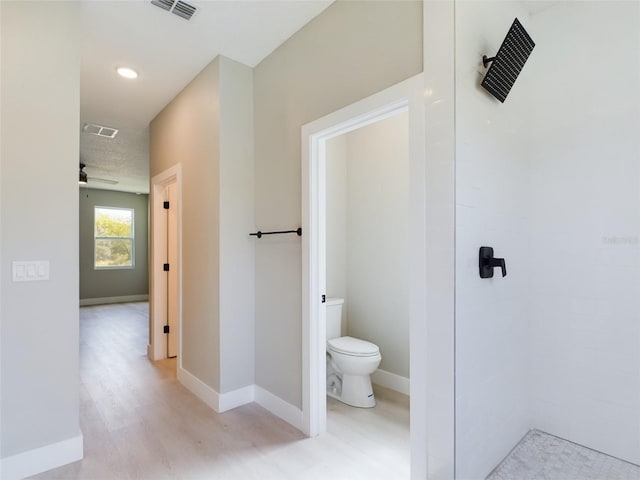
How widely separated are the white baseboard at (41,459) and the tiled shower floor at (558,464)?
2.15 m

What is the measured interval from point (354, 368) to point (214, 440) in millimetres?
1040

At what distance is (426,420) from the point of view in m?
1.50

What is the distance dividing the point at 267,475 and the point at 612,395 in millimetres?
1750

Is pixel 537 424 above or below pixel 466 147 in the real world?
below

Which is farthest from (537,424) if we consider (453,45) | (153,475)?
(153,475)

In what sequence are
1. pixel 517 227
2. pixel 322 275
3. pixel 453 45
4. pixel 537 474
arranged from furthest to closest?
pixel 322 275
pixel 517 227
pixel 537 474
pixel 453 45

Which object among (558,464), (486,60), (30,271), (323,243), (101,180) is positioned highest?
(101,180)

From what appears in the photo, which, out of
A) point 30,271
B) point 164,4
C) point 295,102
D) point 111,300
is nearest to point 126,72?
point 164,4

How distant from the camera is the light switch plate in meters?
1.76

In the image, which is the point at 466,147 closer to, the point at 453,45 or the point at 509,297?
the point at 453,45

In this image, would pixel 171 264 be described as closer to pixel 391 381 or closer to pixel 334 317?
pixel 334 317

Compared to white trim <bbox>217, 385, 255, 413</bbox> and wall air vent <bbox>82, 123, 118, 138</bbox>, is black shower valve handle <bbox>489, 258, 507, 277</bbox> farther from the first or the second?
wall air vent <bbox>82, 123, 118, 138</bbox>

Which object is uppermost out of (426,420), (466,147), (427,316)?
(466,147)

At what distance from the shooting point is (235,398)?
2609 mm
